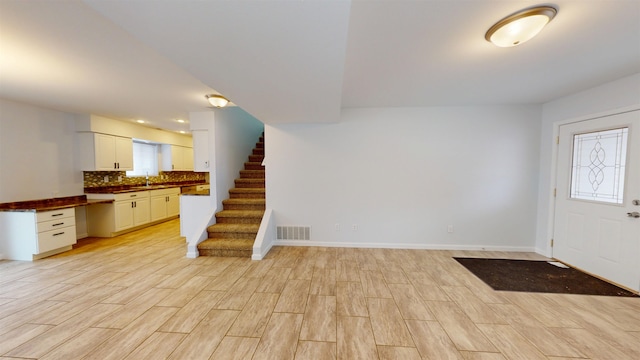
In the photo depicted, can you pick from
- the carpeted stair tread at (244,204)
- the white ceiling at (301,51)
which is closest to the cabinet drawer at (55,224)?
the white ceiling at (301,51)

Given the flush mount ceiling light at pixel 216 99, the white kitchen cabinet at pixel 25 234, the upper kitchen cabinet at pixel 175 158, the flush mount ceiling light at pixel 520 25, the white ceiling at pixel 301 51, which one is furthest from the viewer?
the upper kitchen cabinet at pixel 175 158

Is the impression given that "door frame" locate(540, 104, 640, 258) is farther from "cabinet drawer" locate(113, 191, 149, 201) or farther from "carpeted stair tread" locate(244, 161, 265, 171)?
"cabinet drawer" locate(113, 191, 149, 201)

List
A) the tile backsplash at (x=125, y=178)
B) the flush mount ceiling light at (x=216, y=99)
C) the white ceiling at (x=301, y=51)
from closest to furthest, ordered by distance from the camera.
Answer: the white ceiling at (x=301, y=51) < the flush mount ceiling light at (x=216, y=99) < the tile backsplash at (x=125, y=178)

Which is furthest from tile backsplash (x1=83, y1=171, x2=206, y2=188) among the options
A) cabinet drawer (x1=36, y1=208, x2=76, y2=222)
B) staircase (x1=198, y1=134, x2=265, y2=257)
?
staircase (x1=198, y1=134, x2=265, y2=257)

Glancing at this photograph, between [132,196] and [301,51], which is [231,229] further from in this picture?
[301,51]

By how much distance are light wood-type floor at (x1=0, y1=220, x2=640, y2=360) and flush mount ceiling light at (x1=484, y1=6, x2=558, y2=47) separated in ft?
8.04

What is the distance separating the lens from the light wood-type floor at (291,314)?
1.75 m

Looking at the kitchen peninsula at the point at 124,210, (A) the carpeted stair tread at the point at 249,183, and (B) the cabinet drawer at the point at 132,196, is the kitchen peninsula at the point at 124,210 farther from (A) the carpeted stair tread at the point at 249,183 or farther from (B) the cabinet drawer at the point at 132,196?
(A) the carpeted stair tread at the point at 249,183

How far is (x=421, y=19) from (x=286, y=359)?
274 centimetres

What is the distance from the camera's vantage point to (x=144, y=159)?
19.9 ft

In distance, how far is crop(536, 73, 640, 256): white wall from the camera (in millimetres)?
2605

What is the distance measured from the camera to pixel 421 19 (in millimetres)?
1643

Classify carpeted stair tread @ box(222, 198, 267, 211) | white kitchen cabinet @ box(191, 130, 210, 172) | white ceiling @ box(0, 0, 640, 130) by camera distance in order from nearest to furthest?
white ceiling @ box(0, 0, 640, 130) → white kitchen cabinet @ box(191, 130, 210, 172) → carpeted stair tread @ box(222, 198, 267, 211)

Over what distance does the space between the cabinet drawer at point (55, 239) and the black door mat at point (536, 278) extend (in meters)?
6.40
